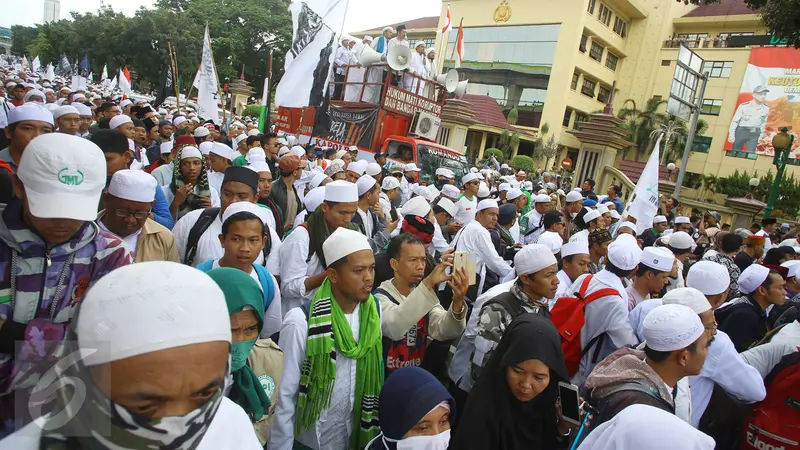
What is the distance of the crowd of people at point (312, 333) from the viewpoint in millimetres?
875

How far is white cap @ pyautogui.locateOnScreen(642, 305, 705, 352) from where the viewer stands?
7.24ft

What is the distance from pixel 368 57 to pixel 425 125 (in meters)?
2.30

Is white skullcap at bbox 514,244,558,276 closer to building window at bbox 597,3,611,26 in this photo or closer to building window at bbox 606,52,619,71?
building window at bbox 597,3,611,26

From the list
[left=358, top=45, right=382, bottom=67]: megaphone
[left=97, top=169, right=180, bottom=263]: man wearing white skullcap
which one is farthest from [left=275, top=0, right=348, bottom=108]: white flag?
[left=358, top=45, right=382, bottom=67]: megaphone

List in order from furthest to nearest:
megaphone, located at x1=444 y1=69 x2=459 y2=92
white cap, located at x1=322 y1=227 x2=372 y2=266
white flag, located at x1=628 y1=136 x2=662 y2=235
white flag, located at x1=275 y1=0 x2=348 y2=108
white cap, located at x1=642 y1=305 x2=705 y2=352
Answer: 1. megaphone, located at x1=444 y1=69 x2=459 y2=92
2. white flag, located at x1=628 y1=136 x2=662 y2=235
3. white flag, located at x1=275 y1=0 x2=348 y2=108
4. white cap, located at x1=322 y1=227 x2=372 y2=266
5. white cap, located at x1=642 y1=305 x2=705 y2=352

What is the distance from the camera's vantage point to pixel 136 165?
184 inches

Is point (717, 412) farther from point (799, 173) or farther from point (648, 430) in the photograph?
point (799, 173)

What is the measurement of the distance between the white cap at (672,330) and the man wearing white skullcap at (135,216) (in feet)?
8.71

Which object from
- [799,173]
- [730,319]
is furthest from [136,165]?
[799,173]

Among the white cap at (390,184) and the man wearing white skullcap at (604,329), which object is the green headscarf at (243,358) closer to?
the man wearing white skullcap at (604,329)

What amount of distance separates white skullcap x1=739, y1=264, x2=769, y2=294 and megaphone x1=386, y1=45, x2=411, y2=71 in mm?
9099

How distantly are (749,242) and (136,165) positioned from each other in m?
8.37

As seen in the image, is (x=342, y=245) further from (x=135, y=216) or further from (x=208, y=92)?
(x=208, y=92)

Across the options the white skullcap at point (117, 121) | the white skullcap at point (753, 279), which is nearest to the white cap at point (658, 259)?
the white skullcap at point (753, 279)
